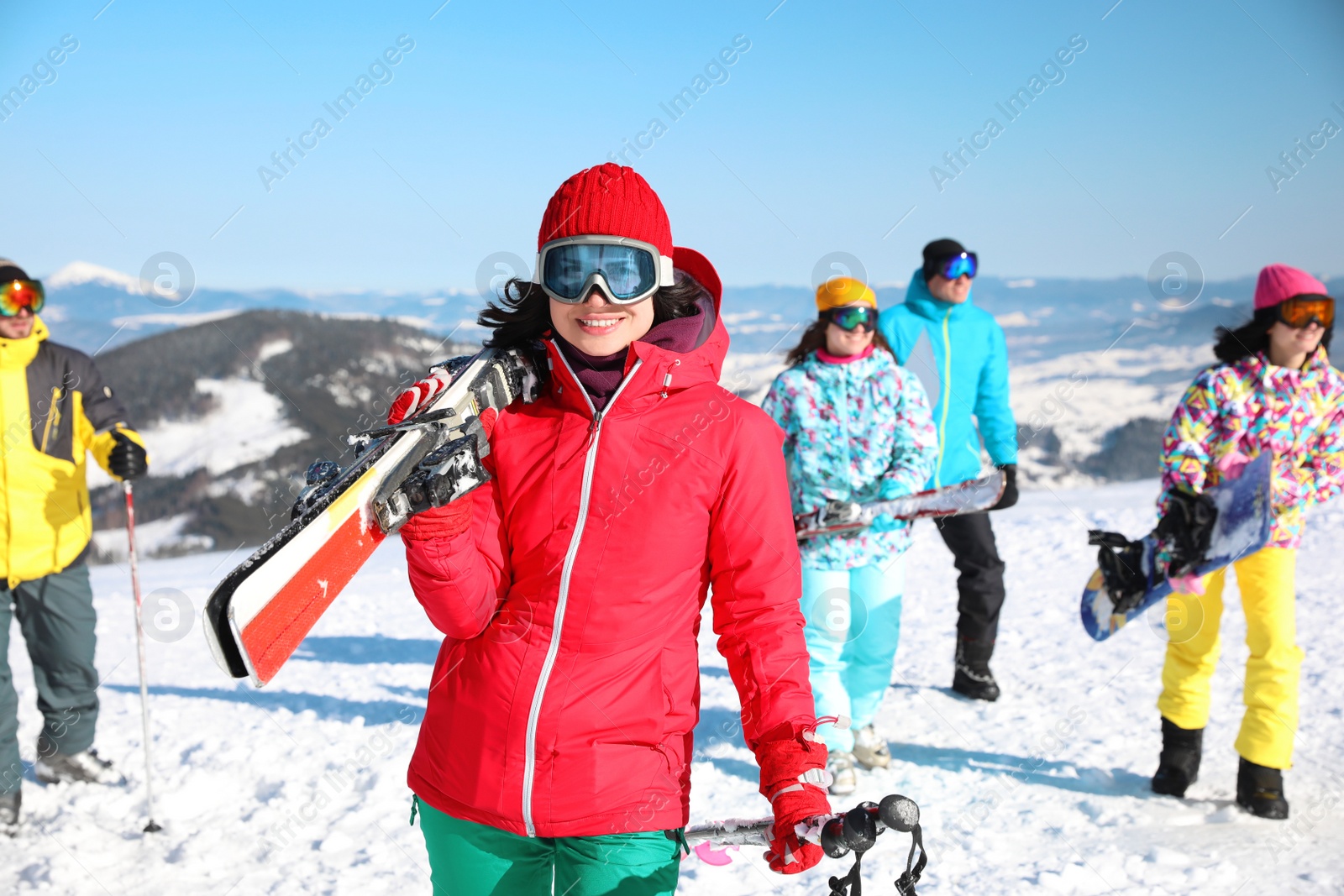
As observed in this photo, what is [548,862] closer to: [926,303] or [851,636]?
[851,636]

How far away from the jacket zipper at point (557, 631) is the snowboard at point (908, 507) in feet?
8.39

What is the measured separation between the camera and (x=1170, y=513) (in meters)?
4.25

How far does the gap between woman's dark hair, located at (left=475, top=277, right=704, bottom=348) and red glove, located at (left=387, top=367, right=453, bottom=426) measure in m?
0.30

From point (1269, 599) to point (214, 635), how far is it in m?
4.23

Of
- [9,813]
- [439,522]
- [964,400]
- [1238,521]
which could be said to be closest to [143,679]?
[9,813]

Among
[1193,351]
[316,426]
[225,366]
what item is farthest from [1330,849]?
[1193,351]

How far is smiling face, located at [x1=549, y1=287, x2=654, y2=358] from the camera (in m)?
1.98

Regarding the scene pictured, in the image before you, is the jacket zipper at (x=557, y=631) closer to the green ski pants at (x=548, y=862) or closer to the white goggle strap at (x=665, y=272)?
the green ski pants at (x=548, y=862)

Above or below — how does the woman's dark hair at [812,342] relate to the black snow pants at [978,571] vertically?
above

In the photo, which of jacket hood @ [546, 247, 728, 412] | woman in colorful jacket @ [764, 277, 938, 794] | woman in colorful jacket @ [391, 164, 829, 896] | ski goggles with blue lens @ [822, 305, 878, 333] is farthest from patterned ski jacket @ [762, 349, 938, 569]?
woman in colorful jacket @ [391, 164, 829, 896]

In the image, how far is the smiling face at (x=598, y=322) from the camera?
198cm

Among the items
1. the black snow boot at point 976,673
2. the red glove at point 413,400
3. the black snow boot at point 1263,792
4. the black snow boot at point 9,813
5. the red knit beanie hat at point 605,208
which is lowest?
the black snow boot at point 9,813

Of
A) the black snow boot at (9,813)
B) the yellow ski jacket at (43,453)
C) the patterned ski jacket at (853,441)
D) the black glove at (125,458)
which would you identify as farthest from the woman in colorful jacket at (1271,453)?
the black snow boot at (9,813)

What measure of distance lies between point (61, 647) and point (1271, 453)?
5.56 m
